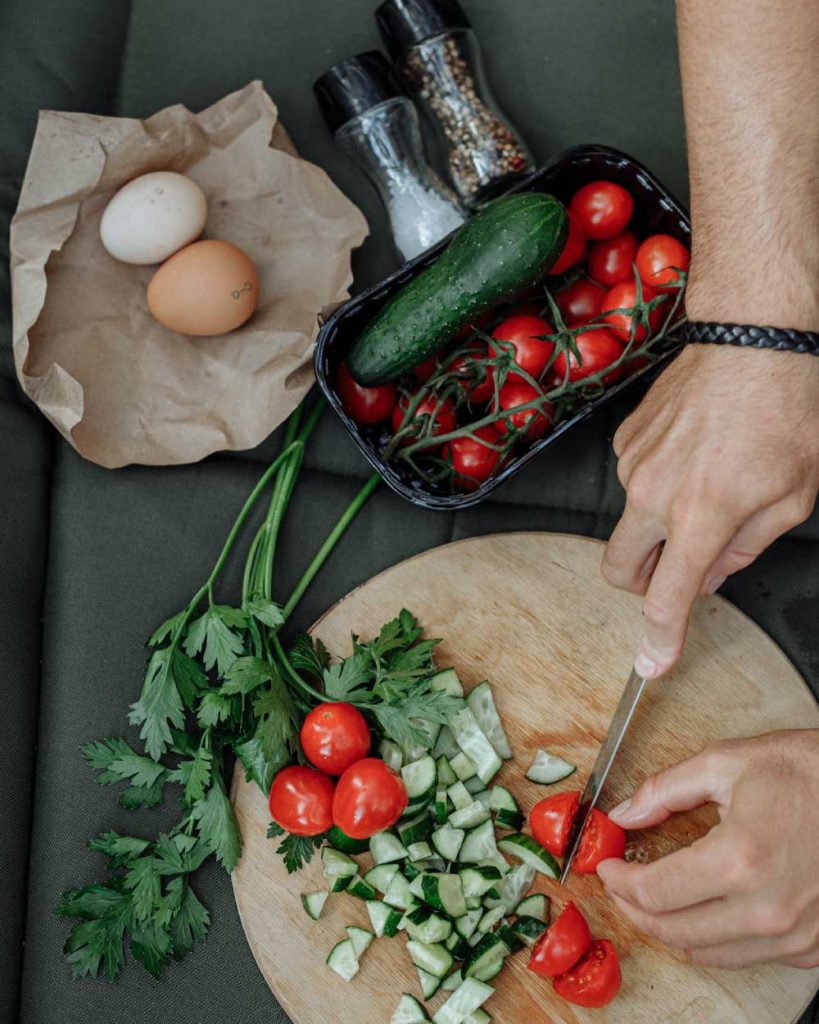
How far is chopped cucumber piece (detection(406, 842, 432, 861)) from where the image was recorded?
1239 mm

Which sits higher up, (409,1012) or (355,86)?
(355,86)

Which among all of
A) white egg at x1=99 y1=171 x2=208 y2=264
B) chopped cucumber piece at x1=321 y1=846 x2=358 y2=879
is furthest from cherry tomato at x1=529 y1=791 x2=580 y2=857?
white egg at x1=99 y1=171 x2=208 y2=264

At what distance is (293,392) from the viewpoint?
1.32 m

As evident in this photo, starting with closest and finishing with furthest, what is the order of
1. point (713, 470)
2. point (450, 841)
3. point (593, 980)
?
point (713, 470), point (593, 980), point (450, 841)

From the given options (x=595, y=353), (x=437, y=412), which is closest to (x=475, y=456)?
(x=437, y=412)

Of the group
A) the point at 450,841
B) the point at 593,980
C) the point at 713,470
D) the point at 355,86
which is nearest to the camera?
the point at 713,470

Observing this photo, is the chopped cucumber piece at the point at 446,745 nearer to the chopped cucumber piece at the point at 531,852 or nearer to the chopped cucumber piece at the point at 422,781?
the chopped cucumber piece at the point at 422,781

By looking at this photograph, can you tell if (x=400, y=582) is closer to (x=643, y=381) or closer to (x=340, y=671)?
(x=340, y=671)

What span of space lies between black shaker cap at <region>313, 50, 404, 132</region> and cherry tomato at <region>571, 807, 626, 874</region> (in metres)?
0.95

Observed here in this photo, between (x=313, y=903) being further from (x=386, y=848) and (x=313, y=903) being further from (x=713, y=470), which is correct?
(x=713, y=470)

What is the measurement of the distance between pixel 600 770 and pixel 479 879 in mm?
195

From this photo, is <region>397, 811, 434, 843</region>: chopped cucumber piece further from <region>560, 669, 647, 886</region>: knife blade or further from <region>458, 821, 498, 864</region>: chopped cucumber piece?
<region>560, 669, 647, 886</region>: knife blade

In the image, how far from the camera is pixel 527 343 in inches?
48.8

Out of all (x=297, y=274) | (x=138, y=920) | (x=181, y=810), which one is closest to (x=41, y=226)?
(x=297, y=274)
